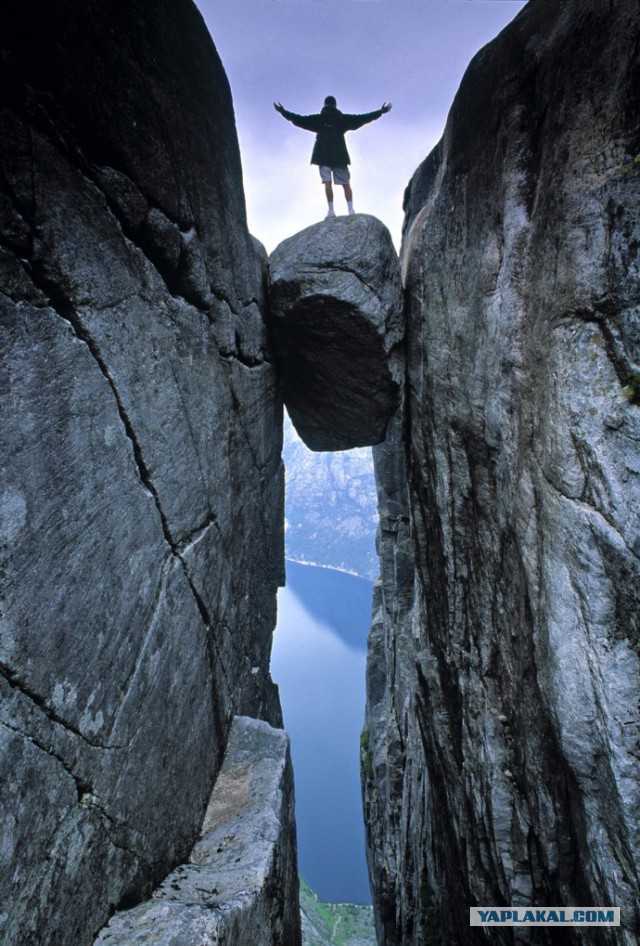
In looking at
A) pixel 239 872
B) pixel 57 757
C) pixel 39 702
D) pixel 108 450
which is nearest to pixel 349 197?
pixel 108 450

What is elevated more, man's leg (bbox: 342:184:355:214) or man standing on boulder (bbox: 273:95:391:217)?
man standing on boulder (bbox: 273:95:391:217)

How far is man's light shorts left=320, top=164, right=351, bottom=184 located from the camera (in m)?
10.8

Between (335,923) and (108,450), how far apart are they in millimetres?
57560

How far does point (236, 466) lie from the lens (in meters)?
7.51

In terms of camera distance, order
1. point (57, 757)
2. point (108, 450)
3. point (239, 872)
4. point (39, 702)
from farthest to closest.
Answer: point (239, 872)
point (108, 450)
point (57, 757)
point (39, 702)

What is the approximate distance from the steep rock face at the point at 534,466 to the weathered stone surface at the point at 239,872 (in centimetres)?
327

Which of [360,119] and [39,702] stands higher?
[360,119]

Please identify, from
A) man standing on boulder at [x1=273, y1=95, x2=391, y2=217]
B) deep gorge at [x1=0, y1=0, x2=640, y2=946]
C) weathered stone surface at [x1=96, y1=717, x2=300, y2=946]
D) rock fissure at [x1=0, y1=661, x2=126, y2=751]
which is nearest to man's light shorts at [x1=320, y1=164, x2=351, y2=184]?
man standing on boulder at [x1=273, y1=95, x2=391, y2=217]

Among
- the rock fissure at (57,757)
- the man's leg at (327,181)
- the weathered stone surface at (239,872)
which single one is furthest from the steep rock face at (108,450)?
the man's leg at (327,181)

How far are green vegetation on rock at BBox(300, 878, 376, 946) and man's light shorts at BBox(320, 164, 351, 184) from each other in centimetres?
4135

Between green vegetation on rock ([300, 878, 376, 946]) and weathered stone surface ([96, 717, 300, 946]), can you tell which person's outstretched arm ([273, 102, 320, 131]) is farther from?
green vegetation on rock ([300, 878, 376, 946])

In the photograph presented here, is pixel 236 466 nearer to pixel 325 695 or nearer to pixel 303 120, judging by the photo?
pixel 303 120

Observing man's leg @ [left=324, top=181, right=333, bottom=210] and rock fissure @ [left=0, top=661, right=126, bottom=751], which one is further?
man's leg @ [left=324, top=181, right=333, bottom=210]

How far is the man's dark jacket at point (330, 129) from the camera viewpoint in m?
10.8
